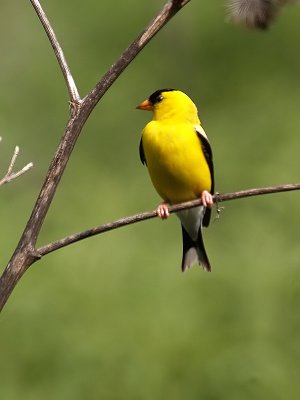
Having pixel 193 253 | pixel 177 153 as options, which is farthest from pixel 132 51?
pixel 193 253

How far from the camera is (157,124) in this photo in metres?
3.25

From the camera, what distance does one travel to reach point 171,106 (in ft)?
10.9

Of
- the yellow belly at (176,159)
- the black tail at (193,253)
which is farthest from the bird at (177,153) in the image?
the black tail at (193,253)

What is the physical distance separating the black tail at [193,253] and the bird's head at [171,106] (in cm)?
49

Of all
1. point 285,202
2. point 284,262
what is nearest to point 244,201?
point 285,202

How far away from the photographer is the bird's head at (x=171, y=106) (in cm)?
330

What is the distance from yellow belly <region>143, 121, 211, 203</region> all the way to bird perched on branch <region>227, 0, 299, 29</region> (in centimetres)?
122

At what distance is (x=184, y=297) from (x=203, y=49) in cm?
381

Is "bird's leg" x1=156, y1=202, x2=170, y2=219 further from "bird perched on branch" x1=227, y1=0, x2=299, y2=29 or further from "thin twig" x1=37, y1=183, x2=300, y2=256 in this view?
"bird perched on branch" x1=227, y1=0, x2=299, y2=29

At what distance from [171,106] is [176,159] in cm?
26

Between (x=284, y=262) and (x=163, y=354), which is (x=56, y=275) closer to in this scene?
(x=163, y=354)

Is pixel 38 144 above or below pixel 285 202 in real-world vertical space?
above

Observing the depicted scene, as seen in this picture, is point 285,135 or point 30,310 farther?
point 285,135

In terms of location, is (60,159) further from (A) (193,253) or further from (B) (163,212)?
(A) (193,253)
